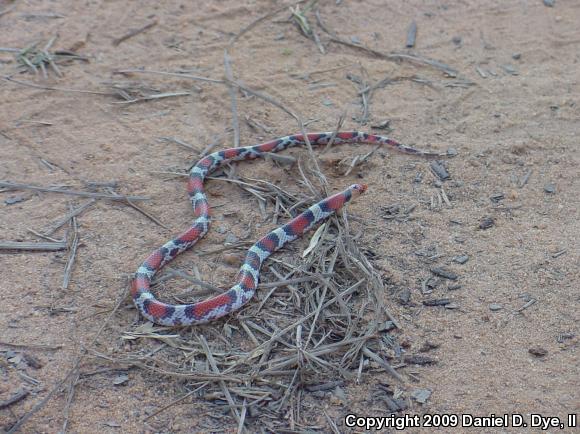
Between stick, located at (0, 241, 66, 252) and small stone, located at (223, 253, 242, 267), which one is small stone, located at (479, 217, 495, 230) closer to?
small stone, located at (223, 253, 242, 267)

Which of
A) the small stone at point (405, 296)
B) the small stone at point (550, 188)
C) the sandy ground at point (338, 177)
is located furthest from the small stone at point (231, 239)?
the small stone at point (550, 188)

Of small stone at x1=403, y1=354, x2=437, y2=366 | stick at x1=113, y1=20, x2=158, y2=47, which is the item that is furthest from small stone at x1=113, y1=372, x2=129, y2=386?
stick at x1=113, y1=20, x2=158, y2=47

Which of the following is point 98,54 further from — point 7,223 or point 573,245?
point 573,245

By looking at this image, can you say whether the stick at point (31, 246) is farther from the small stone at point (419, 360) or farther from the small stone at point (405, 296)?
the small stone at point (419, 360)

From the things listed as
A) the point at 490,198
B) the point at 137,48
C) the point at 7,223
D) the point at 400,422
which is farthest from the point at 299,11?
the point at 400,422

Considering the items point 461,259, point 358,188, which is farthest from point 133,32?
point 461,259

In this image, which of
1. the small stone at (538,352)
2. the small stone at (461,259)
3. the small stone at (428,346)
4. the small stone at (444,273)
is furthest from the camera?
the small stone at (461,259)
